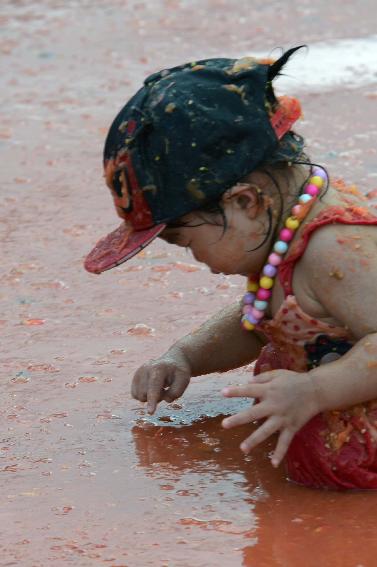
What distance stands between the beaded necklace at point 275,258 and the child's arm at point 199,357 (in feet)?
0.85

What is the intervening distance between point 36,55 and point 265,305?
465 cm

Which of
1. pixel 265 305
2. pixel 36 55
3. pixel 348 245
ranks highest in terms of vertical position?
pixel 348 245

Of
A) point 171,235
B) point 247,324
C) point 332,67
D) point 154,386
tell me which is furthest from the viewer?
point 332,67

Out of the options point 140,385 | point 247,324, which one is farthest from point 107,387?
point 247,324

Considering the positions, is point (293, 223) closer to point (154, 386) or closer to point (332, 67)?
point (154, 386)

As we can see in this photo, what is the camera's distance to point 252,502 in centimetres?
273

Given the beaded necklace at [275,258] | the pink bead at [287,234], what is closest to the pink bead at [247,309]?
the beaded necklace at [275,258]

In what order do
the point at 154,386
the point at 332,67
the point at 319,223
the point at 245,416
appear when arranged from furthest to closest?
the point at 332,67, the point at 154,386, the point at 319,223, the point at 245,416

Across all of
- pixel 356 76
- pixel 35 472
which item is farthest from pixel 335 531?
pixel 356 76

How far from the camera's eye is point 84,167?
5.37 meters

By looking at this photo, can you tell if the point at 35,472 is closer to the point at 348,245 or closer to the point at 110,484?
the point at 110,484

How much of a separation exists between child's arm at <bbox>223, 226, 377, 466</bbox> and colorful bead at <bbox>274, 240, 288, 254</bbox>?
0.06 metres

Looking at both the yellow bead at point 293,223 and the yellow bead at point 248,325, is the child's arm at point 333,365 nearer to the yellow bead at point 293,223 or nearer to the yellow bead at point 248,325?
the yellow bead at point 293,223

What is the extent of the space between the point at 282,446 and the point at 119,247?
23.1 inches
